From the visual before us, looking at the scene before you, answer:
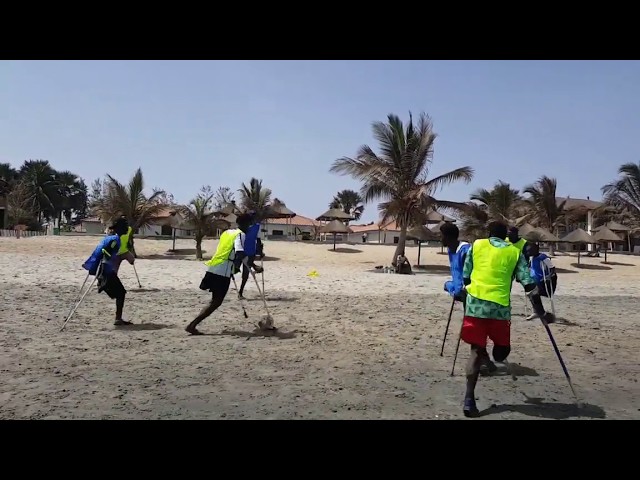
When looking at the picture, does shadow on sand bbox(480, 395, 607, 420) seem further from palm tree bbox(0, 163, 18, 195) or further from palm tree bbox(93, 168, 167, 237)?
palm tree bbox(0, 163, 18, 195)

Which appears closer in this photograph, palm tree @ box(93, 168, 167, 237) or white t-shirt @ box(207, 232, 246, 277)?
white t-shirt @ box(207, 232, 246, 277)

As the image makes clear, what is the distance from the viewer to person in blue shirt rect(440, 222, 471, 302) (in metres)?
5.10

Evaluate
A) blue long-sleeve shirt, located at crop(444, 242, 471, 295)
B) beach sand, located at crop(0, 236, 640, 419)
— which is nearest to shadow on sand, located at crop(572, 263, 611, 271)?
beach sand, located at crop(0, 236, 640, 419)

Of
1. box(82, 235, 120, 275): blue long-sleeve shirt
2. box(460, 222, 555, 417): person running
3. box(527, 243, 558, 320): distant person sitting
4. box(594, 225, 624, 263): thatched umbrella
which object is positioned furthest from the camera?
box(594, 225, 624, 263): thatched umbrella

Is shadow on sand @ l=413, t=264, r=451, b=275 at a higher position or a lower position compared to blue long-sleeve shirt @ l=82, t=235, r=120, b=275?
lower

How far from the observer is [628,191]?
123ft

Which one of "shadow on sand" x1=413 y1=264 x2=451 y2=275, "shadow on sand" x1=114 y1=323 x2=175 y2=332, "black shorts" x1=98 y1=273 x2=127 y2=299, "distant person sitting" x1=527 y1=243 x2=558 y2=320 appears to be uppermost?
"distant person sitting" x1=527 y1=243 x2=558 y2=320

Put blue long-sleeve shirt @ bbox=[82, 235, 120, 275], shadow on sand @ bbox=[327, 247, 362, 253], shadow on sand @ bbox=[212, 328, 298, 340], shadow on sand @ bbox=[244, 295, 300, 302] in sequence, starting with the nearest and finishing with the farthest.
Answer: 1. shadow on sand @ bbox=[212, 328, 298, 340]
2. blue long-sleeve shirt @ bbox=[82, 235, 120, 275]
3. shadow on sand @ bbox=[244, 295, 300, 302]
4. shadow on sand @ bbox=[327, 247, 362, 253]

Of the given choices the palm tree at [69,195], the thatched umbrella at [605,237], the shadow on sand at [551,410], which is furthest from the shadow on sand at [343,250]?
the palm tree at [69,195]

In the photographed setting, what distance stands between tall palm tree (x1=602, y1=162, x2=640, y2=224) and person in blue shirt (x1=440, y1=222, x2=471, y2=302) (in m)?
38.5

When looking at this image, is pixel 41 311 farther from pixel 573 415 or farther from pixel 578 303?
pixel 578 303

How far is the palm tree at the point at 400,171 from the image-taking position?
Result: 22.8m
